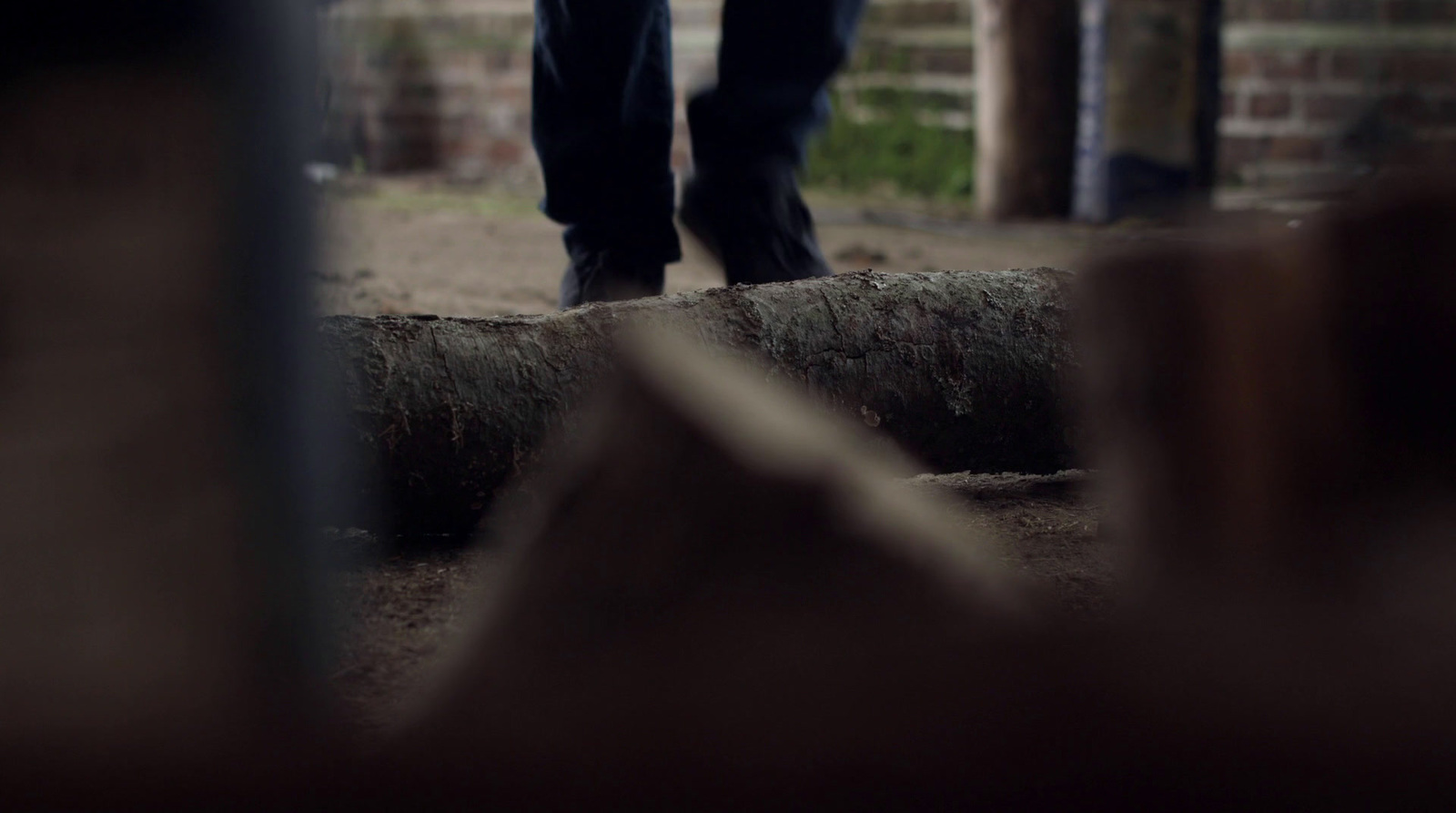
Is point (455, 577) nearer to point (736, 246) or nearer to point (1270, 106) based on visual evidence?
point (736, 246)

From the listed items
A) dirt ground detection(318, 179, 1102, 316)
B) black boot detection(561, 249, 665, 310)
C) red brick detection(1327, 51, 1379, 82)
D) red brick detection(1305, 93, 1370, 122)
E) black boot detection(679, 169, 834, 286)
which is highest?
red brick detection(1327, 51, 1379, 82)

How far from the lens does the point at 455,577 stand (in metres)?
0.98

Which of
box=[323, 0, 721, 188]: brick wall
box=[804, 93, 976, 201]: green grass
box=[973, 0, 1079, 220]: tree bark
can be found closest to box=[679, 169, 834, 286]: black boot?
box=[973, 0, 1079, 220]: tree bark

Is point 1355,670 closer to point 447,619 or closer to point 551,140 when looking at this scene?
point 447,619

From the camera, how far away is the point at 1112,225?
3357 millimetres

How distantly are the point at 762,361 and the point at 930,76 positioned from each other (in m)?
3.44

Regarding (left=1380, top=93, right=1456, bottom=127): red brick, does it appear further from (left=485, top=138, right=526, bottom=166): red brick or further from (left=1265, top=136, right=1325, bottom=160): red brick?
(left=485, top=138, right=526, bottom=166): red brick

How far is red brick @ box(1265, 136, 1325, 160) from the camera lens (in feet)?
12.5

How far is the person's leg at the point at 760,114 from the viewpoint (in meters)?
1.88

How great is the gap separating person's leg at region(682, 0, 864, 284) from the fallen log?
2.06 ft

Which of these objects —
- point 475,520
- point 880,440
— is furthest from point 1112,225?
point 475,520

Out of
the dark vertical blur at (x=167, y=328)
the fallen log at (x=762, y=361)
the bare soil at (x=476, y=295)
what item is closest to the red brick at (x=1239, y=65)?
the bare soil at (x=476, y=295)

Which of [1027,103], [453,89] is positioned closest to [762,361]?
[1027,103]

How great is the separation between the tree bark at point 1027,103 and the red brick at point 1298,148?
0.67 metres
